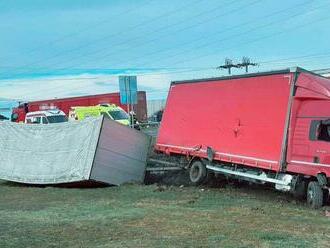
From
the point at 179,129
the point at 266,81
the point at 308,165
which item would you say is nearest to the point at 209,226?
the point at 308,165

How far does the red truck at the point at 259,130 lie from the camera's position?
14.9m

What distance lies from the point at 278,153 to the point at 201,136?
4295mm

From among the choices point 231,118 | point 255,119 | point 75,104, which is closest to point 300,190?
point 255,119

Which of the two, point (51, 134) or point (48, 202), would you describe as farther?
point (51, 134)

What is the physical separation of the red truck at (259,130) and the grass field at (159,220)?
808 mm

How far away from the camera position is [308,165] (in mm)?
14883

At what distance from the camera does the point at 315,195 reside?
48.4ft

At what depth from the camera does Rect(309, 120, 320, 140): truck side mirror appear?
14766 millimetres

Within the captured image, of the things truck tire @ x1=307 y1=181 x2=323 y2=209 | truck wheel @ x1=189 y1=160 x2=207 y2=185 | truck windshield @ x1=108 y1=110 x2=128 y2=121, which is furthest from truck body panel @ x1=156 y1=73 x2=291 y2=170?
truck windshield @ x1=108 y1=110 x2=128 y2=121

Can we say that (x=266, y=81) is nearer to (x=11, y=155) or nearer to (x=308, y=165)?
(x=308, y=165)

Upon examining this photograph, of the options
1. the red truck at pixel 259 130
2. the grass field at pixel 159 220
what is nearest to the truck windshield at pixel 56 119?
the red truck at pixel 259 130

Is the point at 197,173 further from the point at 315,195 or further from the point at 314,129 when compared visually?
the point at 314,129

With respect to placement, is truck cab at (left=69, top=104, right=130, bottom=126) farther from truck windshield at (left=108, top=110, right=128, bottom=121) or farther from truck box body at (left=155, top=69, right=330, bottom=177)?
truck box body at (left=155, top=69, right=330, bottom=177)

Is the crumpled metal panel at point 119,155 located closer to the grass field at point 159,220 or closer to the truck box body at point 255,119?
the truck box body at point 255,119
